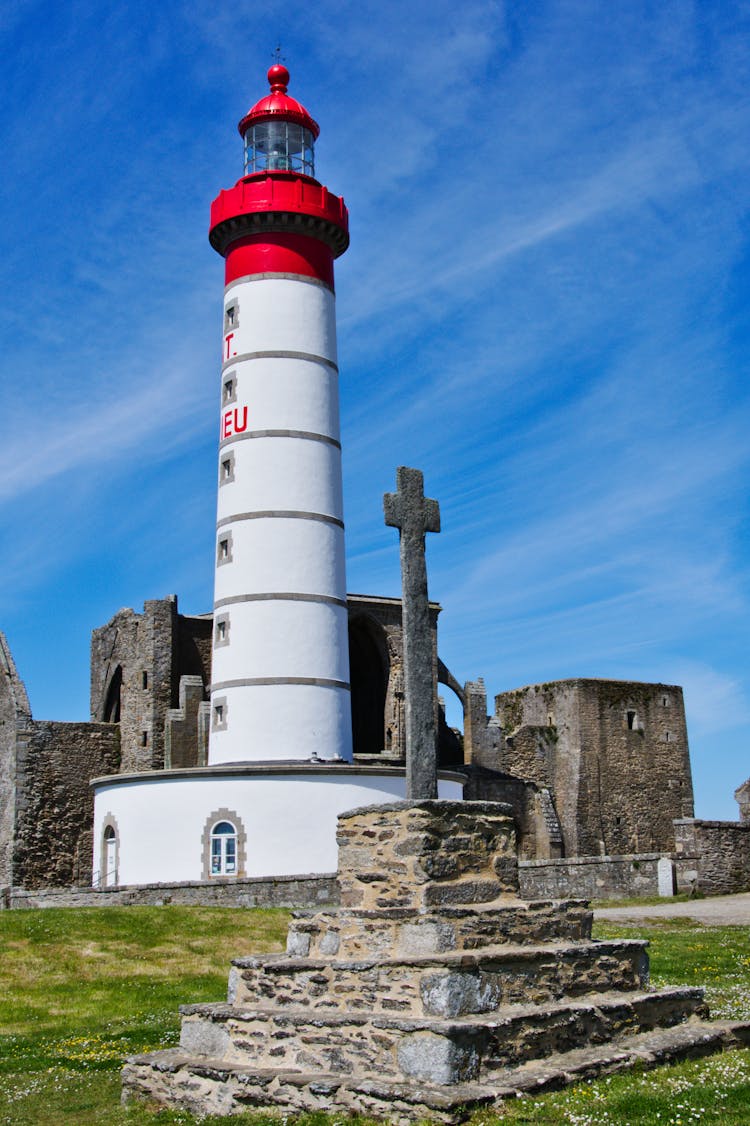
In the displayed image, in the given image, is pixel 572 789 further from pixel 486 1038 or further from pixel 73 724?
pixel 486 1038

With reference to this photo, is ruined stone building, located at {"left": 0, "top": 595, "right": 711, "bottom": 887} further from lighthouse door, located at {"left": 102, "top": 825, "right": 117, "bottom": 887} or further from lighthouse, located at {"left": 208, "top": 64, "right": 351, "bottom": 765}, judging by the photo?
lighthouse, located at {"left": 208, "top": 64, "right": 351, "bottom": 765}

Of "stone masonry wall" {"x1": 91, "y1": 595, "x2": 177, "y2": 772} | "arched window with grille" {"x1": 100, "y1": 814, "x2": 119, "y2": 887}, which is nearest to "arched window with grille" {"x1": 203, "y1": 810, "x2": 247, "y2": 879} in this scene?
"arched window with grille" {"x1": 100, "y1": 814, "x2": 119, "y2": 887}

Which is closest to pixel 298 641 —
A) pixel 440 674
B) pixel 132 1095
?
pixel 440 674

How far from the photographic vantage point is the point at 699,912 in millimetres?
21219

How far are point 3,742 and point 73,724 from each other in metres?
2.03

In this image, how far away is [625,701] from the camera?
1604 inches

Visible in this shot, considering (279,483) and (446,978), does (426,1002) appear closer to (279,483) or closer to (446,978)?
(446,978)

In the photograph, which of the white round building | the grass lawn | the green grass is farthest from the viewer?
the white round building

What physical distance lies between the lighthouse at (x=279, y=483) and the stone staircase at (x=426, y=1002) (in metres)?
17.5

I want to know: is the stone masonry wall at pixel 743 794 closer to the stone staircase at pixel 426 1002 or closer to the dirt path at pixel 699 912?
the dirt path at pixel 699 912

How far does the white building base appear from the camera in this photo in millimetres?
26031

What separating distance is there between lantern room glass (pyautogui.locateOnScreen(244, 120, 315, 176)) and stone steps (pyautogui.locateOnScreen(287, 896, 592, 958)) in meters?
25.5

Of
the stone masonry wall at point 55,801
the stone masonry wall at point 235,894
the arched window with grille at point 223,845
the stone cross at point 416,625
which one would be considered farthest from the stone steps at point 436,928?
the stone masonry wall at point 55,801

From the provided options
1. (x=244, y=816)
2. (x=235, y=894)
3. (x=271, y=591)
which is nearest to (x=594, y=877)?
(x=235, y=894)
